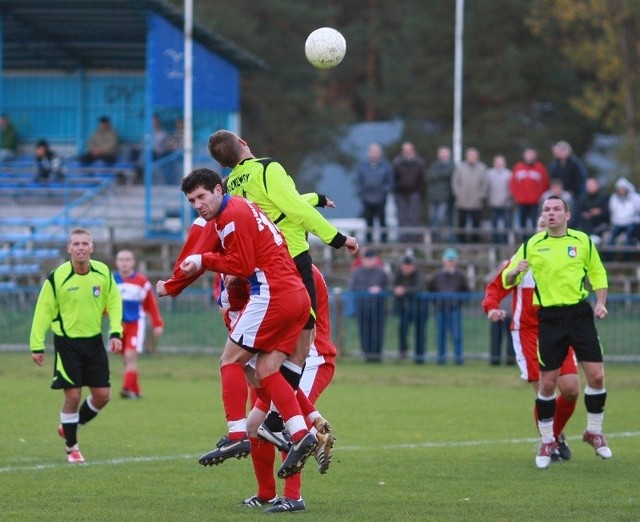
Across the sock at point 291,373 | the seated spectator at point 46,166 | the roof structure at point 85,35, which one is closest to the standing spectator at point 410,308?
the roof structure at point 85,35

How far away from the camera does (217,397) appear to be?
55.7 feet

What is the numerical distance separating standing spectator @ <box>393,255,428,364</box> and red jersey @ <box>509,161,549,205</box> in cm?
546

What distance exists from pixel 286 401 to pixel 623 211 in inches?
752

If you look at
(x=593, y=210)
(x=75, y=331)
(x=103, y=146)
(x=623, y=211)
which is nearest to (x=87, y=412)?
(x=75, y=331)

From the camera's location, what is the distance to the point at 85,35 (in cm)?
3244

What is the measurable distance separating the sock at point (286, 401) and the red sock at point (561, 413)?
370 cm

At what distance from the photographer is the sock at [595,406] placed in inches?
431

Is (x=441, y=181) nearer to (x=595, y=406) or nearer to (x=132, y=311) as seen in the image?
(x=132, y=311)

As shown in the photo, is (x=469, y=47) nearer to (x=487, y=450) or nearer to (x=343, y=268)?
(x=343, y=268)

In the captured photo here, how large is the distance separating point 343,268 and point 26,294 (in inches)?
317

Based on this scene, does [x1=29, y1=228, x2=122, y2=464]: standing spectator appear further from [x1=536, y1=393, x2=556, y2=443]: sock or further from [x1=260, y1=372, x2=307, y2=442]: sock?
[x1=536, y1=393, x2=556, y2=443]: sock

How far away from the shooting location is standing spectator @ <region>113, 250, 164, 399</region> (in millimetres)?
16547

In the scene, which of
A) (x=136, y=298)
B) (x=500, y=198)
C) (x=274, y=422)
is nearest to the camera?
(x=274, y=422)

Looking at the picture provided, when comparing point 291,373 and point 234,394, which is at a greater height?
point 291,373
